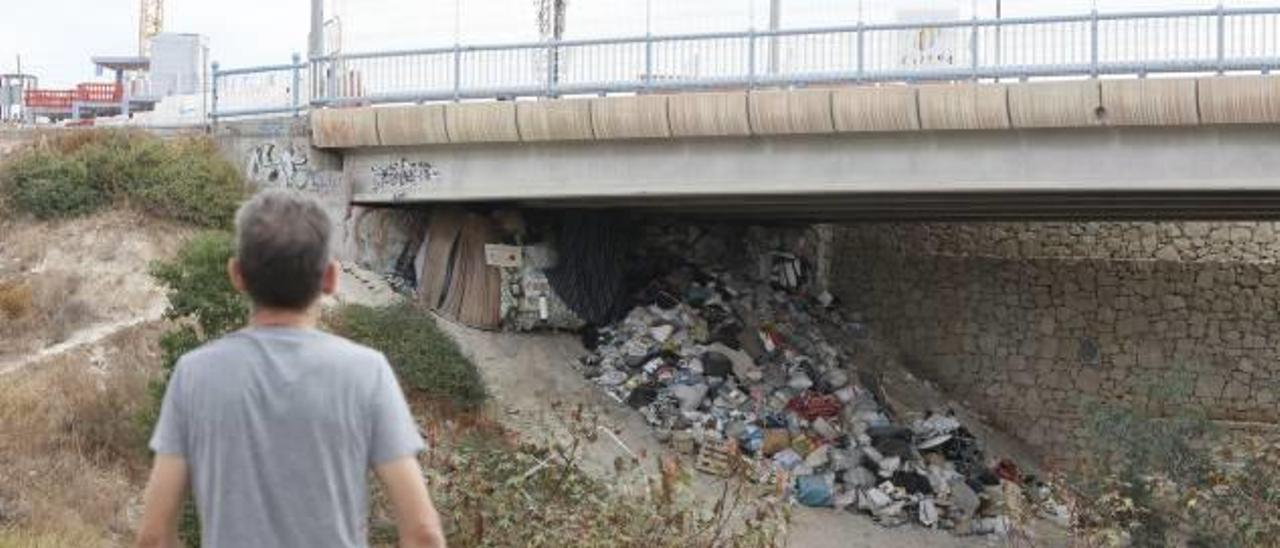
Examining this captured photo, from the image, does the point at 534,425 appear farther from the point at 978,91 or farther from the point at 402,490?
the point at 402,490

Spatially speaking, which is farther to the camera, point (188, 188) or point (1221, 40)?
point (188, 188)

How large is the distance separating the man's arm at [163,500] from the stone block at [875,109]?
12433 mm

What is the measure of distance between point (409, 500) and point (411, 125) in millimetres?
15026

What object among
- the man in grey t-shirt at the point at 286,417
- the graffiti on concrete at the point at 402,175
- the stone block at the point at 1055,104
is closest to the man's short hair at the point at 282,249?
the man in grey t-shirt at the point at 286,417

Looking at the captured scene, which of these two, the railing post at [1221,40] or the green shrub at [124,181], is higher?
the railing post at [1221,40]

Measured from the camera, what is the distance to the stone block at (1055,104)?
14.1 m

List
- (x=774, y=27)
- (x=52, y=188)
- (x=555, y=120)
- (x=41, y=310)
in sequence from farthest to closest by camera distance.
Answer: (x=52, y=188) → (x=774, y=27) → (x=555, y=120) → (x=41, y=310)

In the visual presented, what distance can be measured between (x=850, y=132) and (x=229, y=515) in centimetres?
1284

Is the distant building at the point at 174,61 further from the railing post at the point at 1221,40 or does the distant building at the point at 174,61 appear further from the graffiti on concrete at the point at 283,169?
the railing post at the point at 1221,40

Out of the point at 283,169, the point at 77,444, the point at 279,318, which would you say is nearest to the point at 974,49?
the point at 283,169

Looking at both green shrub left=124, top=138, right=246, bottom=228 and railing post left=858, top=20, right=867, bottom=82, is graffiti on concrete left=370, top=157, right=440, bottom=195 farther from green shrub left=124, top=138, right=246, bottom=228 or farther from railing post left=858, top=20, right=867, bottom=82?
railing post left=858, top=20, right=867, bottom=82

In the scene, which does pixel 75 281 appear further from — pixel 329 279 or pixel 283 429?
pixel 283 429

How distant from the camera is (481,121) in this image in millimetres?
17219

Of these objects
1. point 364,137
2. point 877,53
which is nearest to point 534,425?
point 364,137
